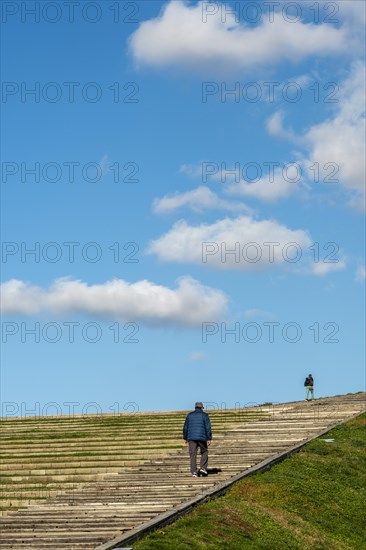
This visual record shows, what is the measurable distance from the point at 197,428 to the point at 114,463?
4.00 m

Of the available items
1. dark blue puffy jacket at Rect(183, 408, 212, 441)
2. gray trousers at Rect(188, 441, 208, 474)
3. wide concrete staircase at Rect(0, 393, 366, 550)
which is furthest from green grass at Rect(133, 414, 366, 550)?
dark blue puffy jacket at Rect(183, 408, 212, 441)

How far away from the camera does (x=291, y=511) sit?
2133 centimetres

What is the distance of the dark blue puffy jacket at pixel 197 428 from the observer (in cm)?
2397

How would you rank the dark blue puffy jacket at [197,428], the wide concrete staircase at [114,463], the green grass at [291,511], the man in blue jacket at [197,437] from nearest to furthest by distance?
the green grass at [291,511] < the wide concrete staircase at [114,463] < the man in blue jacket at [197,437] < the dark blue puffy jacket at [197,428]

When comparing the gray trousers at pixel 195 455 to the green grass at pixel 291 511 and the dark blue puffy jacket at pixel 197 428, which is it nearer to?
the dark blue puffy jacket at pixel 197 428

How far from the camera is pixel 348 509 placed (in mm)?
23141

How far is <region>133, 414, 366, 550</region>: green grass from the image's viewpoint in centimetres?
1786

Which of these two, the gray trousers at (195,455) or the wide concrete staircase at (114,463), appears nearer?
the wide concrete staircase at (114,463)

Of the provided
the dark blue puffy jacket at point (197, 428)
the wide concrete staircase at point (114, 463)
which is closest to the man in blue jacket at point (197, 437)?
the dark blue puffy jacket at point (197, 428)

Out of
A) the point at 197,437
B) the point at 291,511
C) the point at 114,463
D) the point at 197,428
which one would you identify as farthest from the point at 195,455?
the point at 114,463

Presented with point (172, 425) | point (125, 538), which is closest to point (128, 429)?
point (172, 425)

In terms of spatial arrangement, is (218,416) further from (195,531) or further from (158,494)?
(195,531)

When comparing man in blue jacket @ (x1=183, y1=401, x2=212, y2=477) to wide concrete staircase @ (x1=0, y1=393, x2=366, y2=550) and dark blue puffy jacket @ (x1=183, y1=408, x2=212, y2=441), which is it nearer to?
dark blue puffy jacket @ (x1=183, y1=408, x2=212, y2=441)

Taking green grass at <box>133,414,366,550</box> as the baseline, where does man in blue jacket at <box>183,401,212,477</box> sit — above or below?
above
